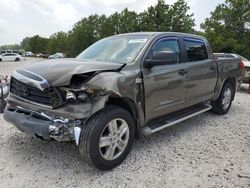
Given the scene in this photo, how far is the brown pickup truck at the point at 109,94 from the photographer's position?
3248 mm

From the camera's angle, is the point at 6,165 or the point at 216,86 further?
the point at 216,86

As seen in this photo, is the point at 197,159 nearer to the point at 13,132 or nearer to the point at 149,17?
the point at 13,132

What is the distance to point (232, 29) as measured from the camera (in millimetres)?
30281

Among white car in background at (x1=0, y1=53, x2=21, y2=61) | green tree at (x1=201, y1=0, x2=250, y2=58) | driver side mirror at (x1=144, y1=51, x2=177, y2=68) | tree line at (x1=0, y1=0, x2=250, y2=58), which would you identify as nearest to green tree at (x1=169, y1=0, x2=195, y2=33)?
tree line at (x1=0, y1=0, x2=250, y2=58)

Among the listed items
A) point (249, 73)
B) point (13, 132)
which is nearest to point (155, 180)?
point (13, 132)

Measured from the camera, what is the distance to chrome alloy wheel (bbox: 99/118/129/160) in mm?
3438

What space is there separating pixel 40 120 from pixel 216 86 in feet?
12.9

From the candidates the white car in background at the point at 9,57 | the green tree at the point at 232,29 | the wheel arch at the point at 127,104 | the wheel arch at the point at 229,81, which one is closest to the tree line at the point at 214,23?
the green tree at the point at 232,29

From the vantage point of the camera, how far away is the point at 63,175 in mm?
3406

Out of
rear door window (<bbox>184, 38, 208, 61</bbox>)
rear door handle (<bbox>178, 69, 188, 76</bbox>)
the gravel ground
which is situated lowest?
the gravel ground

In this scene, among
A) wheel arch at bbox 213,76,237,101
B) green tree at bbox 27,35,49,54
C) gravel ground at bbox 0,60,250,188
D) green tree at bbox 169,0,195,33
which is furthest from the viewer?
green tree at bbox 27,35,49,54

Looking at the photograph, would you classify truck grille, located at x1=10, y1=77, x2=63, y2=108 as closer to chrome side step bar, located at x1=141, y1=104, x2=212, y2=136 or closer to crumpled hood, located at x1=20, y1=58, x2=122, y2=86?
crumpled hood, located at x1=20, y1=58, x2=122, y2=86

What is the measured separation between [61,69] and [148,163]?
69.2 inches

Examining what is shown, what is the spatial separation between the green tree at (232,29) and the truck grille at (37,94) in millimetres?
28494
